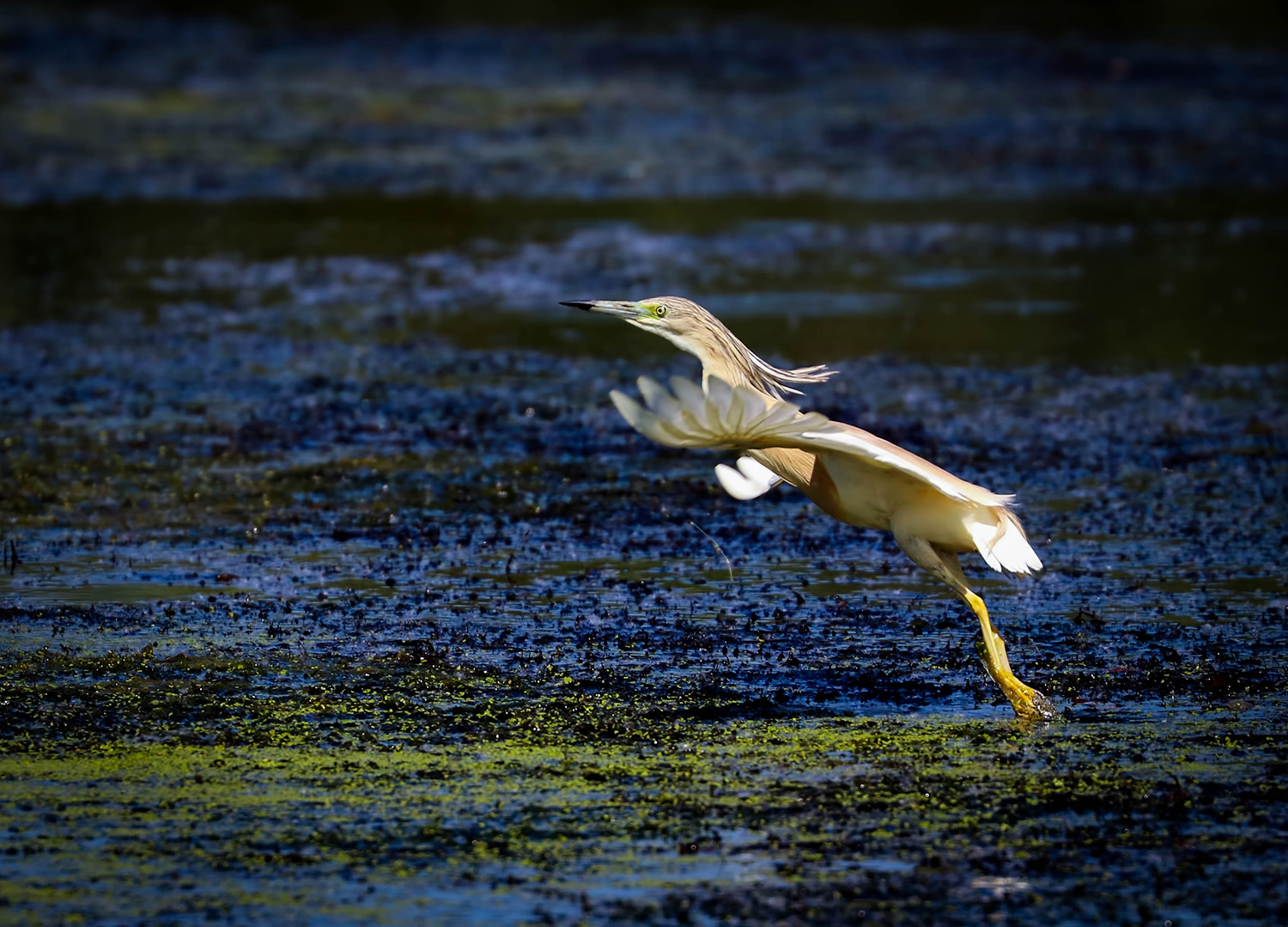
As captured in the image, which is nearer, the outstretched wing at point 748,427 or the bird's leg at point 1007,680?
the outstretched wing at point 748,427

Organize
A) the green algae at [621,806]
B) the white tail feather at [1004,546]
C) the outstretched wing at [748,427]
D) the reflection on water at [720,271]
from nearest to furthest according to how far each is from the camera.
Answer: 1. the green algae at [621,806]
2. the outstretched wing at [748,427]
3. the white tail feather at [1004,546]
4. the reflection on water at [720,271]

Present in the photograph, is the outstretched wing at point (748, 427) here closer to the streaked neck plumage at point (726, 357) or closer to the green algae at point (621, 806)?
the streaked neck plumage at point (726, 357)

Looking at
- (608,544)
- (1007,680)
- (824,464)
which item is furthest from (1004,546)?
(608,544)

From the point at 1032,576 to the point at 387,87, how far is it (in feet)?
57.8

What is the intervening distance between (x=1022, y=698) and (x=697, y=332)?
176cm

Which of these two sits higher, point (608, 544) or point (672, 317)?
point (672, 317)

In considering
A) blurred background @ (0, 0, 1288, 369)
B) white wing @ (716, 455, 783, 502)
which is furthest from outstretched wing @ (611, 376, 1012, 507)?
blurred background @ (0, 0, 1288, 369)

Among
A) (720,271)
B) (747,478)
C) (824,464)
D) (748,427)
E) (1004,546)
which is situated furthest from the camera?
A: (720,271)

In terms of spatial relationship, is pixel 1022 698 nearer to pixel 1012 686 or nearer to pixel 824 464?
pixel 1012 686

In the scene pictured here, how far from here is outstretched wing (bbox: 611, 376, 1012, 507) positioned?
19.6 feet

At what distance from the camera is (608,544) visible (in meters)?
8.92

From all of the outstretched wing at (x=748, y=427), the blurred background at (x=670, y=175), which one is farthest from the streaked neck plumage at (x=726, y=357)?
the blurred background at (x=670, y=175)

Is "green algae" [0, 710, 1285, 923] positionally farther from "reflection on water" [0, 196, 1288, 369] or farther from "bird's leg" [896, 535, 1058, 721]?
"reflection on water" [0, 196, 1288, 369]

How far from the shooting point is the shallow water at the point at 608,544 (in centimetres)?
541
